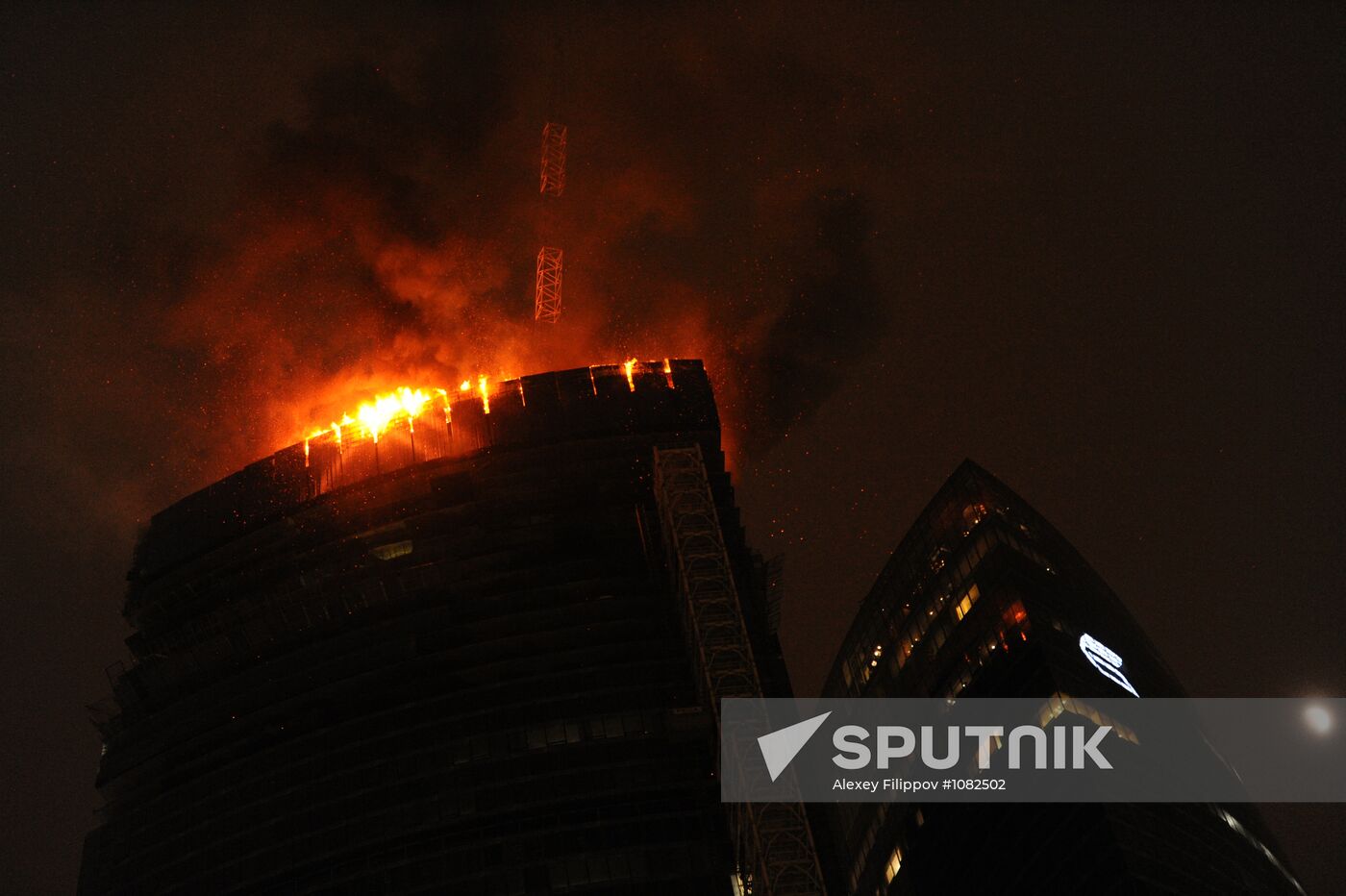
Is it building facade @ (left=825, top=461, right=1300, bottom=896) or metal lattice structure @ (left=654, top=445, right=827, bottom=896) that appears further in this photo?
metal lattice structure @ (left=654, top=445, right=827, bottom=896)

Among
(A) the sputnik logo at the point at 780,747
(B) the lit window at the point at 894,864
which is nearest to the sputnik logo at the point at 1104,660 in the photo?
(A) the sputnik logo at the point at 780,747

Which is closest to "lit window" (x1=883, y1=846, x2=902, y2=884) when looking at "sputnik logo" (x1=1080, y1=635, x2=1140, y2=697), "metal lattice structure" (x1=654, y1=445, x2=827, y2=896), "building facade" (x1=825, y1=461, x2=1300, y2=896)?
"building facade" (x1=825, y1=461, x2=1300, y2=896)

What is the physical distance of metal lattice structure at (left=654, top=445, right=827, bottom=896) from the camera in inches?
4313

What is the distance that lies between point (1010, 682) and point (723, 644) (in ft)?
78.6

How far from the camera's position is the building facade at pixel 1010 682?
103 m

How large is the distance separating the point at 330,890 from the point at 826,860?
41895mm

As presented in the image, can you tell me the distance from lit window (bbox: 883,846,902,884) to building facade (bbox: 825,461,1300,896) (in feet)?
0.55

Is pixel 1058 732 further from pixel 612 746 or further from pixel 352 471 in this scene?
pixel 352 471

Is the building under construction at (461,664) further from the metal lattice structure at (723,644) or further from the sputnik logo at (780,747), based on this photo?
the sputnik logo at (780,747)

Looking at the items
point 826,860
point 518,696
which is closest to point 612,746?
point 518,696

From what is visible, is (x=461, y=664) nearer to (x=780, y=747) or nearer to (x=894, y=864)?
(x=780, y=747)

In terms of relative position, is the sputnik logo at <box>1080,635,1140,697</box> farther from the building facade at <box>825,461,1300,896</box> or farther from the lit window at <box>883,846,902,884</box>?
the lit window at <box>883,846,902,884</box>

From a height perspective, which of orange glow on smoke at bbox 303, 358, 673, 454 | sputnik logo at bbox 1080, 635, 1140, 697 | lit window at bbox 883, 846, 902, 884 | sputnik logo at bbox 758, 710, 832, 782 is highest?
orange glow on smoke at bbox 303, 358, 673, 454

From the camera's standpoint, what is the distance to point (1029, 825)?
107688mm
